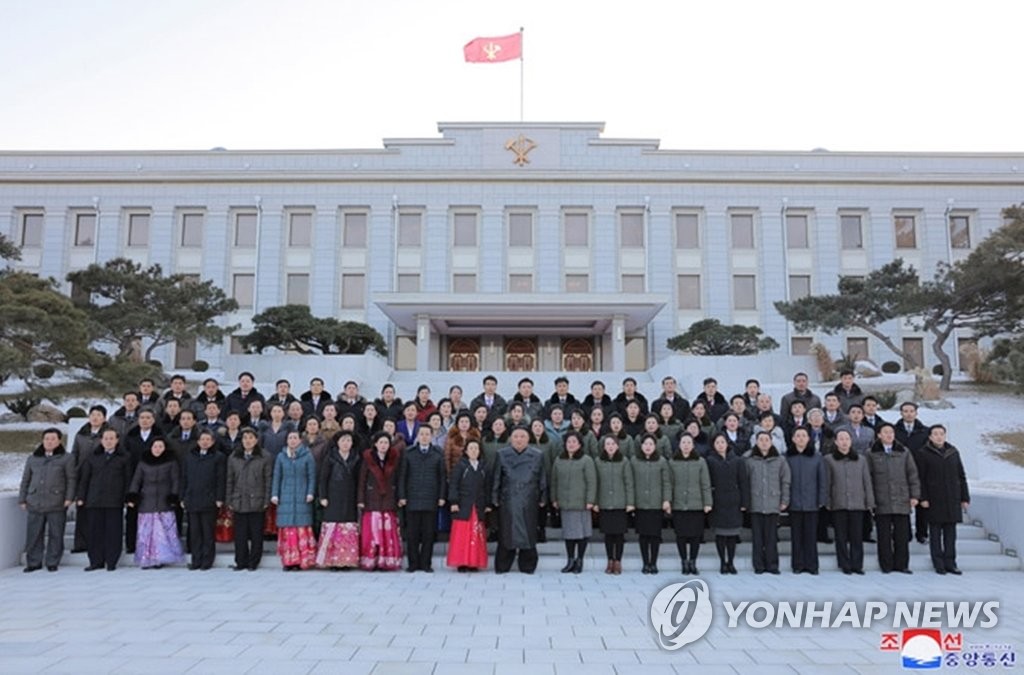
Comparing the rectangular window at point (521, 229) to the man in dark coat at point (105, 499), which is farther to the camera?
the rectangular window at point (521, 229)

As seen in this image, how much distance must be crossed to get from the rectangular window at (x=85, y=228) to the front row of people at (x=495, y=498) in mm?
27399

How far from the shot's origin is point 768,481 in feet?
24.2

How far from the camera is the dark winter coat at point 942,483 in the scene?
7309 millimetres

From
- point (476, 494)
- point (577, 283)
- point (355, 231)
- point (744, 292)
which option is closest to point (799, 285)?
point (744, 292)

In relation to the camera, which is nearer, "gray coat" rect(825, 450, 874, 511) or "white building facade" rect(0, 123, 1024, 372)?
"gray coat" rect(825, 450, 874, 511)

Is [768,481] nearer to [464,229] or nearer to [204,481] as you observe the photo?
[204,481]

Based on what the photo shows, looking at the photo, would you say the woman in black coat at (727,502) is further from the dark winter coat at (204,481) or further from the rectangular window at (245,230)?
the rectangular window at (245,230)

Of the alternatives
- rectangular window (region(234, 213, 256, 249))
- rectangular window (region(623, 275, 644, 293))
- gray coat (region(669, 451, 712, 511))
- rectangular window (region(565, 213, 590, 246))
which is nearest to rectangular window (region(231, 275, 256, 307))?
rectangular window (region(234, 213, 256, 249))

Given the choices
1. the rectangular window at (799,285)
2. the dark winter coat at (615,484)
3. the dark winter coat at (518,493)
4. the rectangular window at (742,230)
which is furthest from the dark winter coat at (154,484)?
the rectangular window at (799,285)

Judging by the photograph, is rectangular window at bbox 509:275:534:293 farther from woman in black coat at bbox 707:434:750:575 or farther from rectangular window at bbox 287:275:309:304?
woman in black coat at bbox 707:434:750:575

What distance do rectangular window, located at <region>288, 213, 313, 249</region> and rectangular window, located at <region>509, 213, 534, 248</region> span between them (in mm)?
8824

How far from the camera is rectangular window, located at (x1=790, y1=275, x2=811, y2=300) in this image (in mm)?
30062

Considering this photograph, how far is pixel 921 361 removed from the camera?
3008 centimetres

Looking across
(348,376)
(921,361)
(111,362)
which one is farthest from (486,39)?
(921,361)
